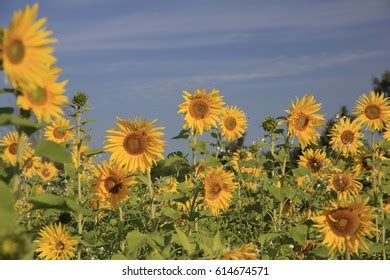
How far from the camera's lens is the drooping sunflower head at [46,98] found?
1.88 meters

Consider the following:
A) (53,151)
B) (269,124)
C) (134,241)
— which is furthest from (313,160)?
(53,151)

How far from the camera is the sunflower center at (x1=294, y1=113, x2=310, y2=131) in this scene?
4.46 meters

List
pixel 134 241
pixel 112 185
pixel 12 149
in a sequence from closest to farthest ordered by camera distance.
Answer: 1. pixel 134 241
2. pixel 112 185
3. pixel 12 149

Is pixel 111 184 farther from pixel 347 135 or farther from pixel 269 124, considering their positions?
pixel 347 135

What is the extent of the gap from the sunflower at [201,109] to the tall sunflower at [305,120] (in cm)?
58

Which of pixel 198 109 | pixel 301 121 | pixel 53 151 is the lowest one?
pixel 53 151

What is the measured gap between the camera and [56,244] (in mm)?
3688

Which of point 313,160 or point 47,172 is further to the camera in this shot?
point 47,172

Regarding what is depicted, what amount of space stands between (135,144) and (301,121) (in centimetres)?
146

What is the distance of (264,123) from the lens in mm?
4797

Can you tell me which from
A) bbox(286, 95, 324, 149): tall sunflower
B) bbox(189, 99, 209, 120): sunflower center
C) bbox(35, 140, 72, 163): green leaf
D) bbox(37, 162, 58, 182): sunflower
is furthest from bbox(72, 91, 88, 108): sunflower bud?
bbox(37, 162, 58, 182): sunflower

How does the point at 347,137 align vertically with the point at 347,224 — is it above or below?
above
